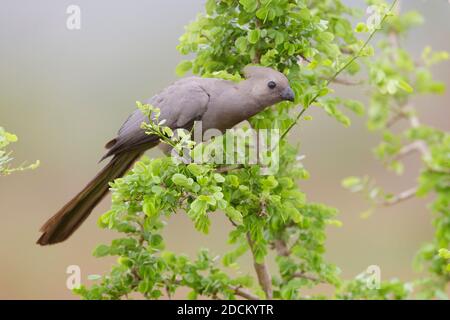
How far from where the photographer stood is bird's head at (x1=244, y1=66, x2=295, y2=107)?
7.07ft

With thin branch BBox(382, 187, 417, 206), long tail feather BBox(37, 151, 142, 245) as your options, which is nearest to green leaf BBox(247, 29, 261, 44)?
long tail feather BBox(37, 151, 142, 245)

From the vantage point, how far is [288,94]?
216 centimetres

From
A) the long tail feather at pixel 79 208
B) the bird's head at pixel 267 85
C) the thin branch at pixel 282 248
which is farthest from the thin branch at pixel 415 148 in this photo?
the long tail feather at pixel 79 208

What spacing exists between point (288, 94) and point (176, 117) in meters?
0.43

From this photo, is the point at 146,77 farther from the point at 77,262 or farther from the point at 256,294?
the point at 256,294

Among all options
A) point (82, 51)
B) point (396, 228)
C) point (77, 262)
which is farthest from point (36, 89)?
point (396, 228)

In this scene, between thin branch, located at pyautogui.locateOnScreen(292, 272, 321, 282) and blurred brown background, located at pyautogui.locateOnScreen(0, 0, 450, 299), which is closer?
thin branch, located at pyautogui.locateOnScreen(292, 272, 321, 282)

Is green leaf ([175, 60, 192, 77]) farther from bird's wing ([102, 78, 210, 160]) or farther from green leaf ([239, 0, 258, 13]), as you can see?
green leaf ([239, 0, 258, 13])

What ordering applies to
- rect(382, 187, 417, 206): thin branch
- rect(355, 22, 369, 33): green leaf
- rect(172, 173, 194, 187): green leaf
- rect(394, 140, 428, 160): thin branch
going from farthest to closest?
rect(394, 140, 428, 160): thin branch
rect(382, 187, 417, 206): thin branch
rect(355, 22, 369, 33): green leaf
rect(172, 173, 194, 187): green leaf

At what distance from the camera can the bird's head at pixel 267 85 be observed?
2156 millimetres

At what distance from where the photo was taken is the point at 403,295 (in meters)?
2.61

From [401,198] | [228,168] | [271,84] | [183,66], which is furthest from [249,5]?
[401,198]
